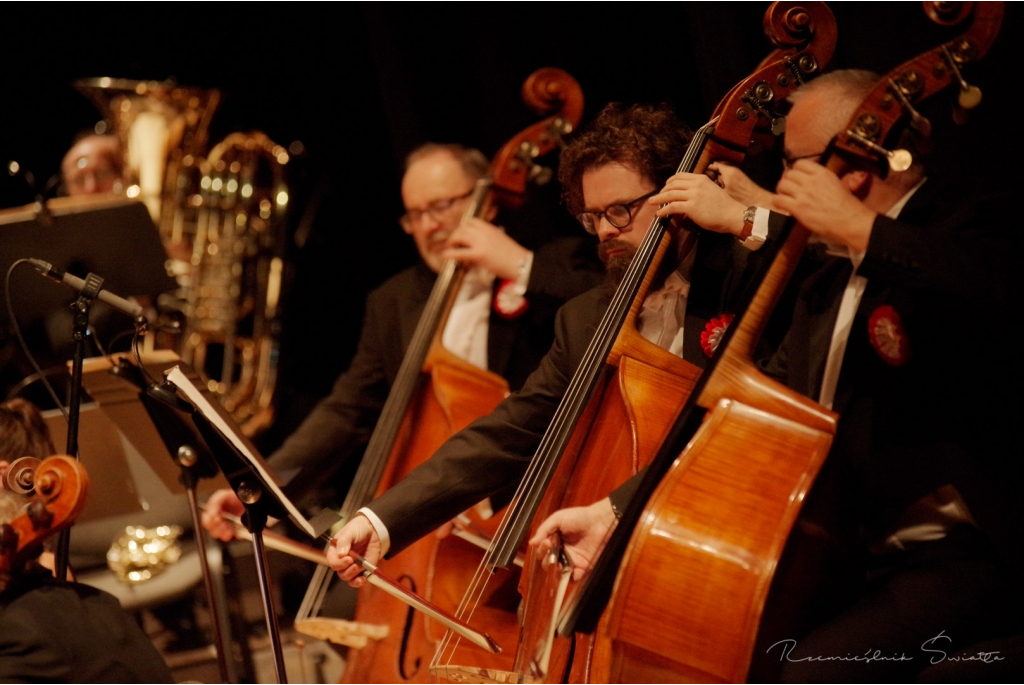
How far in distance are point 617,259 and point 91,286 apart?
1117 millimetres

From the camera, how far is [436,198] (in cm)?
287

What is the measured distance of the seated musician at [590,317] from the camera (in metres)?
1.81

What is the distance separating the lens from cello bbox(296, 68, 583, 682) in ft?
6.84

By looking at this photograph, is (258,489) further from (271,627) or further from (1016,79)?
(1016,79)

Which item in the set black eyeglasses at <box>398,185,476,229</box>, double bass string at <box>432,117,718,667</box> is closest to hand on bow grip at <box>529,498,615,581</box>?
double bass string at <box>432,117,718,667</box>

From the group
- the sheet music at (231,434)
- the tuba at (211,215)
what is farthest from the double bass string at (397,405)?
the tuba at (211,215)

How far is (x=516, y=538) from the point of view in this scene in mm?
1653

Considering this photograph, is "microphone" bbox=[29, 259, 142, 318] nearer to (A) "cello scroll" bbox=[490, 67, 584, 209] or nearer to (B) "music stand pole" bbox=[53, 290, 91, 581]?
(B) "music stand pole" bbox=[53, 290, 91, 581]

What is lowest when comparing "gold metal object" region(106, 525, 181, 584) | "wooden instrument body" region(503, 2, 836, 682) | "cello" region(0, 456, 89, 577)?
"gold metal object" region(106, 525, 181, 584)

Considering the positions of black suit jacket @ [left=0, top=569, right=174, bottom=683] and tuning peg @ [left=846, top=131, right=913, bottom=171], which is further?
black suit jacket @ [left=0, top=569, right=174, bottom=683]

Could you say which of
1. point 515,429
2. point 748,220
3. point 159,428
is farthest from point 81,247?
point 748,220

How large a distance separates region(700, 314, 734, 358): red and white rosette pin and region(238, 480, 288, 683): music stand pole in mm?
911

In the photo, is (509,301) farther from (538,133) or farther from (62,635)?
(62,635)

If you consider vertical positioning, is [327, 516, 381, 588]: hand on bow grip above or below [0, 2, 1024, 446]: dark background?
below
